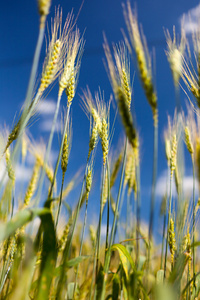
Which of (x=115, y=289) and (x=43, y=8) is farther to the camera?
(x=115, y=289)

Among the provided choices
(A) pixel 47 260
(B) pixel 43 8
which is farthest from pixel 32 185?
(B) pixel 43 8

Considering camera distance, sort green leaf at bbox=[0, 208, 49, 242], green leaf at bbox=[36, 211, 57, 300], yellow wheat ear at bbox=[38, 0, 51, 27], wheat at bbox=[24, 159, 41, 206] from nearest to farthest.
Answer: green leaf at bbox=[0, 208, 49, 242] < green leaf at bbox=[36, 211, 57, 300] < yellow wheat ear at bbox=[38, 0, 51, 27] < wheat at bbox=[24, 159, 41, 206]

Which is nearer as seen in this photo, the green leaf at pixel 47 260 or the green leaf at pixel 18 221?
the green leaf at pixel 18 221

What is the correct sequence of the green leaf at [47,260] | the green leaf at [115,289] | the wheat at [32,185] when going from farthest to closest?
the wheat at [32,185] < the green leaf at [115,289] < the green leaf at [47,260]

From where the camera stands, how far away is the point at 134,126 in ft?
3.06

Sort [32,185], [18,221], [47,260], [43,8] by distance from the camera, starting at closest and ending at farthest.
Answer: [18,221]
[47,260]
[43,8]
[32,185]

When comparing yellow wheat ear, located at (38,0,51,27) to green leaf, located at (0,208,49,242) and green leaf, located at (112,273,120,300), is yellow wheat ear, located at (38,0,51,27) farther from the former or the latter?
green leaf, located at (112,273,120,300)

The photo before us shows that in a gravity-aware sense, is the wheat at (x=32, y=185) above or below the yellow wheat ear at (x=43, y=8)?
below

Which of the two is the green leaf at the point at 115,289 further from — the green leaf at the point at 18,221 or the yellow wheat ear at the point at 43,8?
the yellow wheat ear at the point at 43,8

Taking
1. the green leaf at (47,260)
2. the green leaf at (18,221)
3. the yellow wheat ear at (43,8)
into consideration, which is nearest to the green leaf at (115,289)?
the green leaf at (47,260)

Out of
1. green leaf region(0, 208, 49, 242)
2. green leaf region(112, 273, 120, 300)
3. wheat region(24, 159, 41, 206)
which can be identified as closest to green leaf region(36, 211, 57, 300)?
green leaf region(0, 208, 49, 242)

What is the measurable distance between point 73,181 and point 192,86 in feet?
4.36

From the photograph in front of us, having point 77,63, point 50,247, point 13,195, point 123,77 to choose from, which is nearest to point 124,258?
point 50,247

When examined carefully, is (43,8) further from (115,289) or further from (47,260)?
(115,289)
